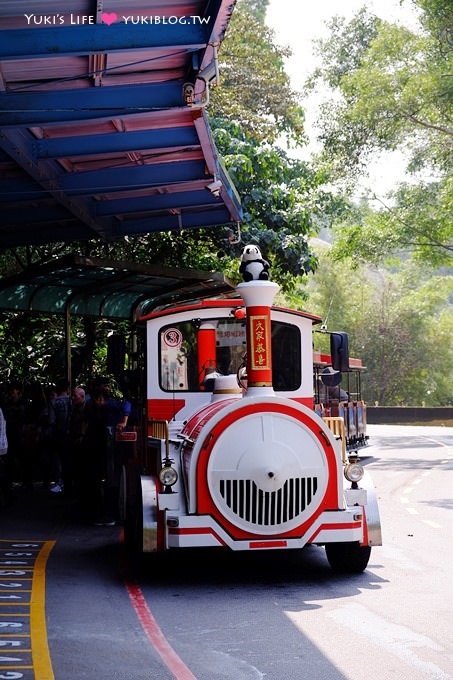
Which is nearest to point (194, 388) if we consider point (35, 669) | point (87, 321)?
point (35, 669)

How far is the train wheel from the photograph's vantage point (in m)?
10.0

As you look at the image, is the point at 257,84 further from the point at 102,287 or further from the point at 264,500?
the point at 264,500

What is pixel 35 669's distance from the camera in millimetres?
6723

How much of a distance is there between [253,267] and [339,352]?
1.40 metres

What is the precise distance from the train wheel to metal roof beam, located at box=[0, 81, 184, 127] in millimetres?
4463

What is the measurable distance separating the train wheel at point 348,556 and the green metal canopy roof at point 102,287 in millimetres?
5645

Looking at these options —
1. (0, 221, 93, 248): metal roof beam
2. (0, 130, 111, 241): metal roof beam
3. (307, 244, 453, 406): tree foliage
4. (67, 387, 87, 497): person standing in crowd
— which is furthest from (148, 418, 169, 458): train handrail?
(307, 244, 453, 406): tree foliage

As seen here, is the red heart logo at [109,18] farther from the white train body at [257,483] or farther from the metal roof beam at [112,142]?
the metal roof beam at [112,142]

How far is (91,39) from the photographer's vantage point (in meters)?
9.54

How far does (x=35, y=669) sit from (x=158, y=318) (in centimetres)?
495

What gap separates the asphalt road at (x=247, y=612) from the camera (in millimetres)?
6816

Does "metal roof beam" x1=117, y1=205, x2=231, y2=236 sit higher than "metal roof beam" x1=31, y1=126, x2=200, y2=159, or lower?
lower

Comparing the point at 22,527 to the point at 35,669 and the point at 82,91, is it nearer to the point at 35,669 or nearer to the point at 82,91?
the point at 82,91

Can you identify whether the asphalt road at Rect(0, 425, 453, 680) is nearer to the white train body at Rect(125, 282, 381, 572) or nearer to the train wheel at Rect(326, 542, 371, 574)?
the train wheel at Rect(326, 542, 371, 574)
